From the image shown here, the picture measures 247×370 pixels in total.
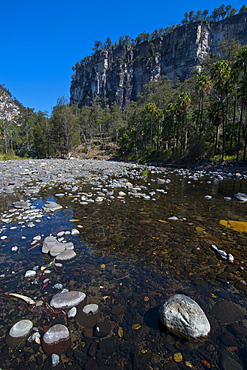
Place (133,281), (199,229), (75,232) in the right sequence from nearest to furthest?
(133,281)
(75,232)
(199,229)

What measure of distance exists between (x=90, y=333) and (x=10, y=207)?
739cm

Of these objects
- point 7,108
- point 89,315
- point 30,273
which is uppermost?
point 7,108

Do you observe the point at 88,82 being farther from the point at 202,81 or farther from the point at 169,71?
the point at 202,81

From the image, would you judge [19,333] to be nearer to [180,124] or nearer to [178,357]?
[178,357]

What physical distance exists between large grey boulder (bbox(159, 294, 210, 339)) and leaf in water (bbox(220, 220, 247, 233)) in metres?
4.70

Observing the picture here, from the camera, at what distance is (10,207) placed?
8.45 meters

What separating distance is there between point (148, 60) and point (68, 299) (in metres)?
184

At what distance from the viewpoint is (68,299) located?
326 centimetres

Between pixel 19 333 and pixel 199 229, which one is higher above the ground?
pixel 19 333

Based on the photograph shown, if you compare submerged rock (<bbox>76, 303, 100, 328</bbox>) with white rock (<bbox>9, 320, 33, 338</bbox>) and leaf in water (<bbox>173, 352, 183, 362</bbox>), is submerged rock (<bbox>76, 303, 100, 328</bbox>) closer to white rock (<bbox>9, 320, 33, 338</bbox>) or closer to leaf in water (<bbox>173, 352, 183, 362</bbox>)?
white rock (<bbox>9, 320, 33, 338</bbox>)

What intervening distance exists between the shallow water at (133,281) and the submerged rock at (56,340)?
0.26ft

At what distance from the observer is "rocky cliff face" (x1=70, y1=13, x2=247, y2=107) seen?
130875 mm

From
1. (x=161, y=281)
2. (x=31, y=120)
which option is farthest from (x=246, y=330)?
(x=31, y=120)

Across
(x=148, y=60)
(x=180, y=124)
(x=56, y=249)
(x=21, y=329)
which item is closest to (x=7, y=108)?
(x=180, y=124)
